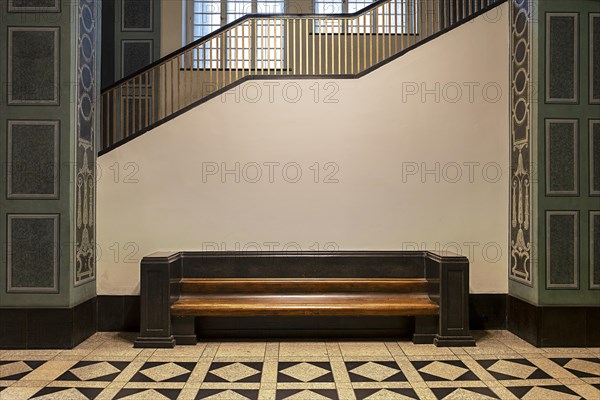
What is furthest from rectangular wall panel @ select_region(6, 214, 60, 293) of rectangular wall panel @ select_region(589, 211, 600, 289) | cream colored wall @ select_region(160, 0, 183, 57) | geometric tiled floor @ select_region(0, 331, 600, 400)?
rectangular wall panel @ select_region(589, 211, 600, 289)

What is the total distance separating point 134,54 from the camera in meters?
6.55

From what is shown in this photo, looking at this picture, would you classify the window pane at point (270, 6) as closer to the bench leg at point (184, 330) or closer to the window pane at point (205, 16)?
the window pane at point (205, 16)

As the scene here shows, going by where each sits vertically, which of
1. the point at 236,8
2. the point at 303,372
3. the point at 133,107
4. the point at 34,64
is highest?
the point at 236,8

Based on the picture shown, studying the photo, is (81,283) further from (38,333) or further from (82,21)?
(82,21)

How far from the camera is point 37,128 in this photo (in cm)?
416

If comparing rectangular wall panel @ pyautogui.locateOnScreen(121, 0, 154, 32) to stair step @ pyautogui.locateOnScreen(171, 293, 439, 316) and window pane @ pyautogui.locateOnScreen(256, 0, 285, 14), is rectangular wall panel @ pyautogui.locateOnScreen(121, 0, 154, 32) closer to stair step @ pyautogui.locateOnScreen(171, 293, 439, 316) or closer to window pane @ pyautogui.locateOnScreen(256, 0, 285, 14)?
window pane @ pyautogui.locateOnScreen(256, 0, 285, 14)

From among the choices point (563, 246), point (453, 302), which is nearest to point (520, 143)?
point (563, 246)

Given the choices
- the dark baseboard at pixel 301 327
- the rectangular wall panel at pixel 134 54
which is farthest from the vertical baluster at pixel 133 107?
the dark baseboard at pixel 301 327

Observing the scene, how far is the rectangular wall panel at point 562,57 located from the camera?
167 inches

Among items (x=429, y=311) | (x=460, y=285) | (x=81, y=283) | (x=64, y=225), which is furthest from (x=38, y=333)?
(x=460, y=285)

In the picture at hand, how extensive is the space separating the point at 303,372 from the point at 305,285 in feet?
3.65

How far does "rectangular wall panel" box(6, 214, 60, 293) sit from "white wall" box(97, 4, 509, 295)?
611 mm

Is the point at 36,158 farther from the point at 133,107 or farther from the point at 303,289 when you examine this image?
the point at 303,289

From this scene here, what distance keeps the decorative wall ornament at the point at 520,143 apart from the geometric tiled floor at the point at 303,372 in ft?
2.47
